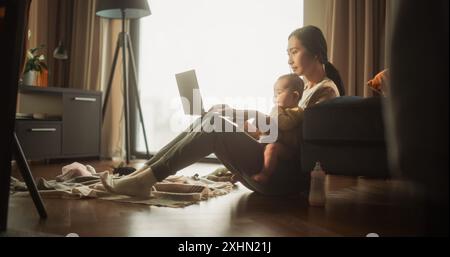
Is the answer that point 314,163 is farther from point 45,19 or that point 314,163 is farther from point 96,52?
point 45,19

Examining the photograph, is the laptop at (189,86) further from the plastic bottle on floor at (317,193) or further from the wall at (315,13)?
the wall at (315,13)

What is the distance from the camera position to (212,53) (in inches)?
141

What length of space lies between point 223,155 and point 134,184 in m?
0.39

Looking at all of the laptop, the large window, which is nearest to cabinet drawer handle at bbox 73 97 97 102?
the large window

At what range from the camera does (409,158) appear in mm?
253

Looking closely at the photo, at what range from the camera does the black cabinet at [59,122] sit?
9.49 feet

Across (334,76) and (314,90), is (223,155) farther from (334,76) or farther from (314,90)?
(334,76)

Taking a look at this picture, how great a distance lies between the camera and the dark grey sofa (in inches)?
55.4

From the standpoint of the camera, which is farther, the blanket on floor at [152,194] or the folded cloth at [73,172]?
the folded cloth at [73,172]

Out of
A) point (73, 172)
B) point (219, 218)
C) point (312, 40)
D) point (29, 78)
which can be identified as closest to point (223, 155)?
point (219, 218)

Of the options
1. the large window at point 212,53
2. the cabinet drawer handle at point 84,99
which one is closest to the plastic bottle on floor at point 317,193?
the large window at point 212,53

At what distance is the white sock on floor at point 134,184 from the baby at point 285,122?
0.45m

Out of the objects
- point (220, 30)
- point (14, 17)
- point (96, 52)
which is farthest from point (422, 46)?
point (96, 52)

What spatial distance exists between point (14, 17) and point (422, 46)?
115 cm
